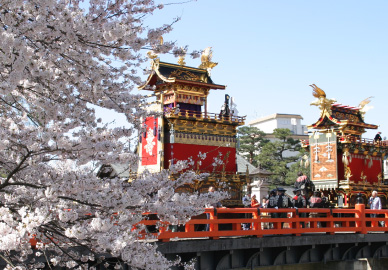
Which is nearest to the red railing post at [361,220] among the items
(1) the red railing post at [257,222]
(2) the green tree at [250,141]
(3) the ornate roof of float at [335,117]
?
(1) the red railing post at [257,222]

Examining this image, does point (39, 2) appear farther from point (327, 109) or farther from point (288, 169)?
point (288, 169)

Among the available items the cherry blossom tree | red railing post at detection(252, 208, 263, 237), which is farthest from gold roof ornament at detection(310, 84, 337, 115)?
the cherry blossom tree

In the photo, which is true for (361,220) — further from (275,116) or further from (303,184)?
(275,116)

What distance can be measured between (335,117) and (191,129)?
27.6 feet

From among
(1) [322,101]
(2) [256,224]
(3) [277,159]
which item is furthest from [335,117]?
(3) [277,159]

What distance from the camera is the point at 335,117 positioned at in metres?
30.2

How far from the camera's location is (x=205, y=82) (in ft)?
Answer: 101

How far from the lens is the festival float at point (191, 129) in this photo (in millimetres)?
28828

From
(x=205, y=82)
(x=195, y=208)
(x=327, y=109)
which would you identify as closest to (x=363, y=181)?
(x=327, y=109)

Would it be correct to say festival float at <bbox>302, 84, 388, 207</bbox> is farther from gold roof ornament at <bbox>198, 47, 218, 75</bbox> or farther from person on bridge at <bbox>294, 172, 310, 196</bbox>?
person on bridge at <bbox>294, 172, 310, 196</bbox>

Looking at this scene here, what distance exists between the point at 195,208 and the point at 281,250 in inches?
280

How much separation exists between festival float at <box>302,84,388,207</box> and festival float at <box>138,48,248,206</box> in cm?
442

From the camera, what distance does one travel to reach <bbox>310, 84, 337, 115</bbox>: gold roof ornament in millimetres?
30109

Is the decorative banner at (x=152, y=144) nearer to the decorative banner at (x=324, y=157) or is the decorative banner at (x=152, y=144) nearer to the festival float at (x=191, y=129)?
the festival float at (x=191, y=129)
